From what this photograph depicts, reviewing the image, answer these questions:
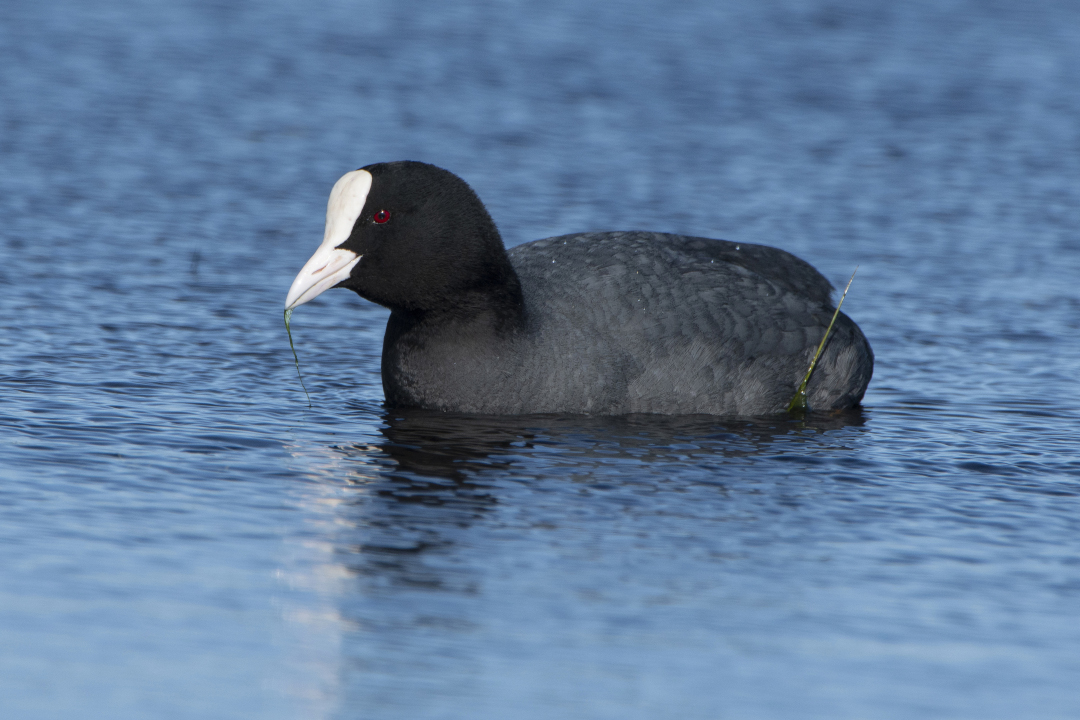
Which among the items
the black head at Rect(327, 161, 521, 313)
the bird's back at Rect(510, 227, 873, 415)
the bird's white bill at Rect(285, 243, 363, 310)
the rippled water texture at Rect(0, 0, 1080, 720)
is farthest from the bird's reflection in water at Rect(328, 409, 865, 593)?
the bird's white bill at Rect(285, 243, 363, 310)

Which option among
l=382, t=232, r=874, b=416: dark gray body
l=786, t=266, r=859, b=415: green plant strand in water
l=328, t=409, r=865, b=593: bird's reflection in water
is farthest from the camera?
l=786, t=266, r=859, b=415: green plant strand in water

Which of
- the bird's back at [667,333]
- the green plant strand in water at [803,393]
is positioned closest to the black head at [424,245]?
the bird's back at [667,333]

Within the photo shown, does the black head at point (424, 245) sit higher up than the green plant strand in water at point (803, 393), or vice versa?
the black head at point (424, 245)

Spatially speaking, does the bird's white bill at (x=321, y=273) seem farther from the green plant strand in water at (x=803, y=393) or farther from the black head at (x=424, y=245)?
the green plant strand in water at (x=803, y=393)

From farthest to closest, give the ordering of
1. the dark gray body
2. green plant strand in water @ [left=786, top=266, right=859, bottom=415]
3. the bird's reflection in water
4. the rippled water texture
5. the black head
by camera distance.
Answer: green plant strand in water @ [left=786, top=266, right=859, bottom=415]
the dark gray body
the black head
the bird's reflection in water
the rippled water texture

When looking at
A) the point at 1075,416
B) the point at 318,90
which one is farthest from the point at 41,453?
the point at 318,90

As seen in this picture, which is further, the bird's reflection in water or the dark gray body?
the dark gray body

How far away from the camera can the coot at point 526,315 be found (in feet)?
22.5

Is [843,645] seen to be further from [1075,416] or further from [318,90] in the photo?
[318,90]

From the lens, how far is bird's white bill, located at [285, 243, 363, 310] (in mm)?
6664

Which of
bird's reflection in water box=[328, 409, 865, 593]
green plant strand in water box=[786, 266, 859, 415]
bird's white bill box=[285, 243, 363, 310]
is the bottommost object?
bird's reflection in water box=[328, 409, 865, 593]

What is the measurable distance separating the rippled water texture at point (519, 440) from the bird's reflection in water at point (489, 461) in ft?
0.07

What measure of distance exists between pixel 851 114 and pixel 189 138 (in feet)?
18.4

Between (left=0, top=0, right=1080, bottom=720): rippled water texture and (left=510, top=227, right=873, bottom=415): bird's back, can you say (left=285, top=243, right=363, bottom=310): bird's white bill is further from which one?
(left=510, top=227, right=873, bottom=415): bird's back
